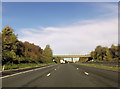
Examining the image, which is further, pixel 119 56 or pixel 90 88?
pixel 119 56

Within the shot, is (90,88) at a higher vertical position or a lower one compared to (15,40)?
lower

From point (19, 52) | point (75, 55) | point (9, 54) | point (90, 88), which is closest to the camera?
point (90, 88)

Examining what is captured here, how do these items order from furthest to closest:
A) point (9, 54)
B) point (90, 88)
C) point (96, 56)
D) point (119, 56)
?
point (96, 56) → point (119, 56) → point (9, 54) → point (90, 88)

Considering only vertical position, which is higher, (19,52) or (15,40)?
(15,40)

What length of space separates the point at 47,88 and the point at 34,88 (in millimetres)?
677

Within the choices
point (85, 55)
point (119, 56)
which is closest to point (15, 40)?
point (119, 56)

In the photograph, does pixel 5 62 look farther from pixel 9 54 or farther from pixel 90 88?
pixel 90 88

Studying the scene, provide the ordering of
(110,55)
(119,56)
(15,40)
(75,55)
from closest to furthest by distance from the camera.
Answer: (15,40) → (119,56) → (110,55) → (75,55)

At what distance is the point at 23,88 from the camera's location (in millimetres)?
7992

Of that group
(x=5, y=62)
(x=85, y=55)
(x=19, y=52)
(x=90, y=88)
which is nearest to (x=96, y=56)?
(x=85, y=55)

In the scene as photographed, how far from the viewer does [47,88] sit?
26.2ft

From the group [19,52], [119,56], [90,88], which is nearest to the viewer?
[90,88]

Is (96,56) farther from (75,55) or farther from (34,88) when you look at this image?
(34,88)

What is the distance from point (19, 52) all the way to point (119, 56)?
4971cm
